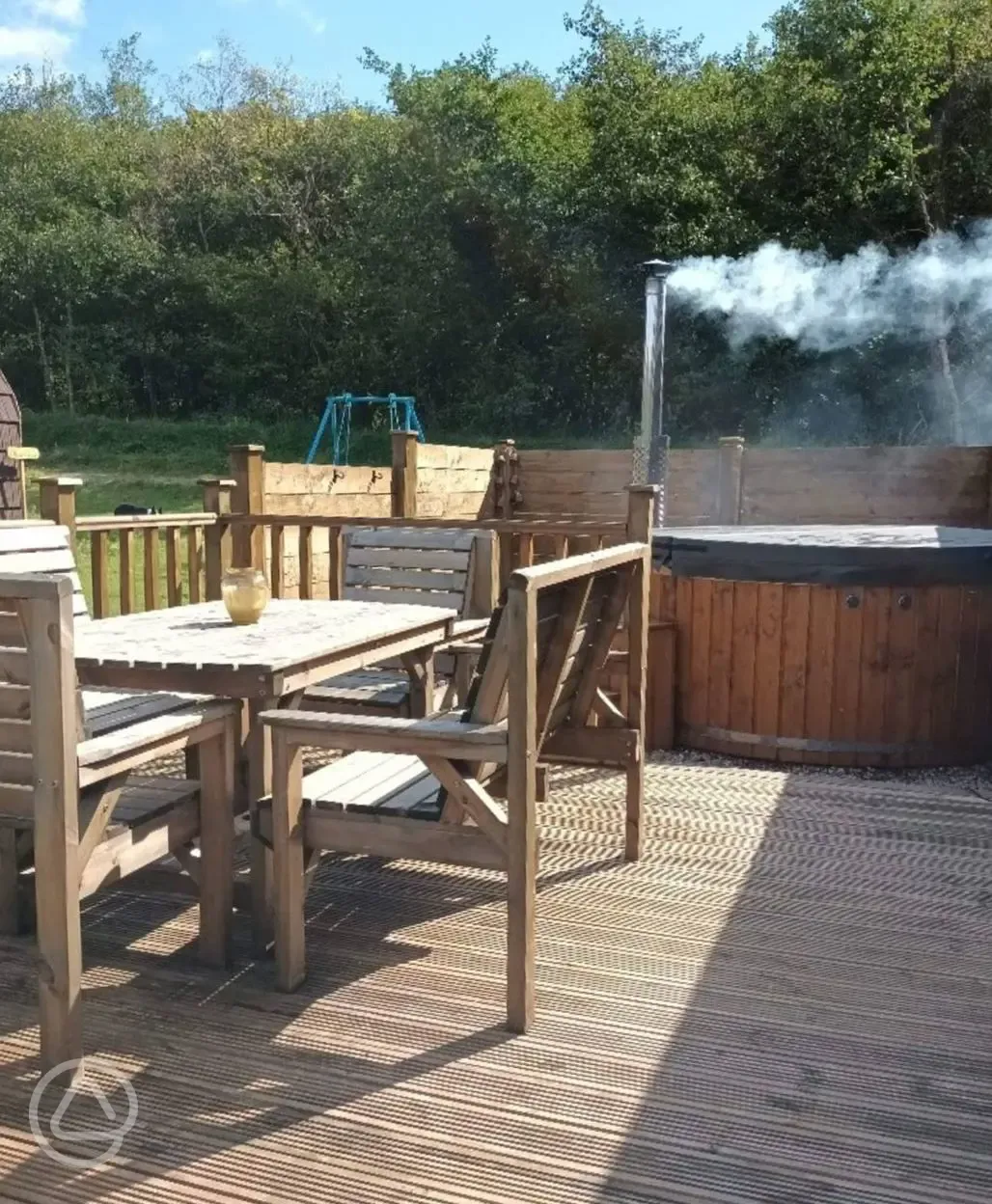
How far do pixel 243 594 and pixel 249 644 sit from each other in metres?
0.37

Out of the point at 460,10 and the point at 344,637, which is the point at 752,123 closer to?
the point at 460,10

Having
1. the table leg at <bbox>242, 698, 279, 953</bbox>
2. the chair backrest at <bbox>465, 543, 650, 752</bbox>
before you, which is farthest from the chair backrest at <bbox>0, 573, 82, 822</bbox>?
the chair backrest at <bbox>465, 543, 650, 752</bbox>

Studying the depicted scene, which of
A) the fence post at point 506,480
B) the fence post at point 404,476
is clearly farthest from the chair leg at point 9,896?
the fence post at point 506,480

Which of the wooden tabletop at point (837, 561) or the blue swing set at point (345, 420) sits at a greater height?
the blue swing set at point (345, 420)

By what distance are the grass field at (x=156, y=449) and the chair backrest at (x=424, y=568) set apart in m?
9.44

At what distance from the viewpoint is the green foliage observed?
556 inches

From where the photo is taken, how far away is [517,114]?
1755 cm

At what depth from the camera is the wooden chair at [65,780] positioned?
6.56 feet

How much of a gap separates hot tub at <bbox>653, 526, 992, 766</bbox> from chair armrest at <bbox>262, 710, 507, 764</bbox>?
2.53 metres

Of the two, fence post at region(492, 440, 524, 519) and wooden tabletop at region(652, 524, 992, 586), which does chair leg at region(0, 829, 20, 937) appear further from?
fence post at region(492, 440, 524, 519)

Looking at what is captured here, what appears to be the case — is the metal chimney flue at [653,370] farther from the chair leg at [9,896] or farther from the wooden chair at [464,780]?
the chair leg at [9,896]

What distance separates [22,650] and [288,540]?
4.47m

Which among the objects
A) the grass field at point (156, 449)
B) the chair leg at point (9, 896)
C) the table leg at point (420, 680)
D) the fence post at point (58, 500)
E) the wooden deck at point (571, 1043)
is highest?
the grass field at point (156, 449)

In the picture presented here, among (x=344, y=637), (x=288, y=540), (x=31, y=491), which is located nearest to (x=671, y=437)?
(x=31, y=491)
